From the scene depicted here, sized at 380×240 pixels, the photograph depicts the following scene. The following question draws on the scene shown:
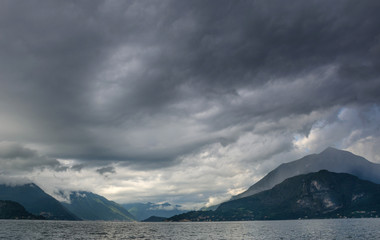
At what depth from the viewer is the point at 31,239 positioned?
139 meters

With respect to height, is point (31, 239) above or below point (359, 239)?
above

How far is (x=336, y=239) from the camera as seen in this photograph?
134 metres

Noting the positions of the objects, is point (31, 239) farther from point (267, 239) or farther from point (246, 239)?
point (267, 239)

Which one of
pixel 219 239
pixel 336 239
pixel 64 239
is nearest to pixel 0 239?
pixel 64 239

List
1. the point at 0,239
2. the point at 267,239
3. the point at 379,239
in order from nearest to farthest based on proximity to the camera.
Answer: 1. the point at 379,239
2. the point at 0,239
3. the point at 267,239

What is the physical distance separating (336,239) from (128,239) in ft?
339

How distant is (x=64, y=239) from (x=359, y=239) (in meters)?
142

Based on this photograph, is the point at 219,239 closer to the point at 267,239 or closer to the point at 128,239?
the point at 267,239

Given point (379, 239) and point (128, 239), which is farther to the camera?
point (128, 239)

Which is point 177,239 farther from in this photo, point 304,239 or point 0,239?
point 0,239

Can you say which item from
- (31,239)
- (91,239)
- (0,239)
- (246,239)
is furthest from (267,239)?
(0,239)

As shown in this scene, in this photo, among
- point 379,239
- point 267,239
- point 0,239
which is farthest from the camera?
point 267,239

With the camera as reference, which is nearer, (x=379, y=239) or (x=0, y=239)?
(x=379, y=239)

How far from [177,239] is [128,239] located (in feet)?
84.9
